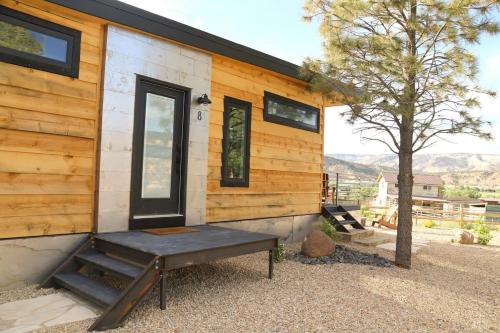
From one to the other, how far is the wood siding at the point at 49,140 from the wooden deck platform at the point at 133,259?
418 millimetres

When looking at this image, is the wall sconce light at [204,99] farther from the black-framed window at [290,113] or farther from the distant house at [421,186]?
the distant house at [421,186]

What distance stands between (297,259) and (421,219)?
9.78 meters

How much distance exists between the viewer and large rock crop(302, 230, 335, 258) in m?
5.46

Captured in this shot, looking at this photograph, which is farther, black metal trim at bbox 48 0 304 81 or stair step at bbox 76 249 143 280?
black metal trim at bbox 48 0 304 81

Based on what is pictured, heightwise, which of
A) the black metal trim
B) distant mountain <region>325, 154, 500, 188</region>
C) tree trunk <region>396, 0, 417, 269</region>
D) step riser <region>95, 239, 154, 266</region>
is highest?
distant mountain <region>325, 154, 500, 188</region>

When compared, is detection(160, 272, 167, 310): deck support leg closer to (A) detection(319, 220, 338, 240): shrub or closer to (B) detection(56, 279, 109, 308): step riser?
(B) detection(56, 279, 109, 308): step riser

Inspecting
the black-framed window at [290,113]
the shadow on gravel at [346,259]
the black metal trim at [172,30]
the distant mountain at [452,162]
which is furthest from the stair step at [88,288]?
the distant mountain at [452,162]

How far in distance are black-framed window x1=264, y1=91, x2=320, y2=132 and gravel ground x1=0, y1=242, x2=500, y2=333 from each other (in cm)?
248

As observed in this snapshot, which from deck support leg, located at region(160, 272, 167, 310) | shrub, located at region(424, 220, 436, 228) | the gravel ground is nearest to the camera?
the gravel ground

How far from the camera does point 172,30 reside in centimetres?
457

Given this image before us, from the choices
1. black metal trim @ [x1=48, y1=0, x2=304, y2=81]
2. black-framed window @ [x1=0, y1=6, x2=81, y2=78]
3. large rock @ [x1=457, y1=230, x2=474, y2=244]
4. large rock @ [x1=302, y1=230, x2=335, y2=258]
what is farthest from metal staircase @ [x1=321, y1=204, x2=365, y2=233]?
black-framed window @ [x1=0, y1=6, x2=81, y2=78]

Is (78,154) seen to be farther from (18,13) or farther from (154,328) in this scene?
(154,328)

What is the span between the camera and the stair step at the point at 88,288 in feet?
9.87

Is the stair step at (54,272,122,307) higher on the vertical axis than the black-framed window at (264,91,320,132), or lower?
lower
